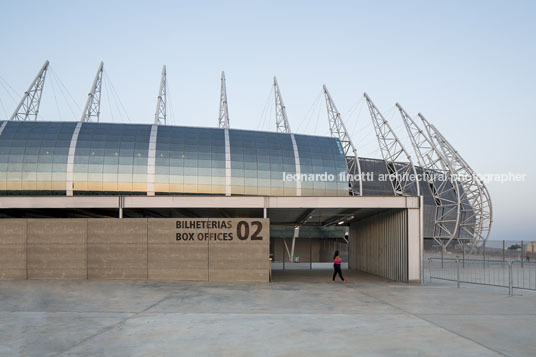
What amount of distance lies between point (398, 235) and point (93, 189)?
31.3m

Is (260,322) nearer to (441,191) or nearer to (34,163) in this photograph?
(34,163)

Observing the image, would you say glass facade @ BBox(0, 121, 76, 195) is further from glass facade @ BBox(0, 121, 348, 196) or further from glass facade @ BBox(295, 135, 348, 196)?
glass facade @ BBox(295, 135, 348, 196)

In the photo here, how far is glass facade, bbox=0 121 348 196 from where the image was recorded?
148 feet

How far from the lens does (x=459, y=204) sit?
278ft

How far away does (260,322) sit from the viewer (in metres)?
12.5

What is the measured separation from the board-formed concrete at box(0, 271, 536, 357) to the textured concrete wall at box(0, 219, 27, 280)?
3918mm

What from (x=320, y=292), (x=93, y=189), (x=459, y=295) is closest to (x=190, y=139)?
(x=93, y=189)

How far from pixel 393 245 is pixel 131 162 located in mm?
28597

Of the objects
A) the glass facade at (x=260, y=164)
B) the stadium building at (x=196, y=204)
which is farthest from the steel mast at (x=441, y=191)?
the glass facade at (x=260, y=164)

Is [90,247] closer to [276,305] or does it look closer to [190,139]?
[276,305]

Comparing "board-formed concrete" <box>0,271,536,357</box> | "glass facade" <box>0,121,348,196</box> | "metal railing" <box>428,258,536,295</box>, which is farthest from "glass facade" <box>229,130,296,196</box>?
"board-formed concrete" <box>0,271,536,357</box>

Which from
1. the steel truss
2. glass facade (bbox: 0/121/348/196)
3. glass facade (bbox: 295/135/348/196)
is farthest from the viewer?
the steel truss

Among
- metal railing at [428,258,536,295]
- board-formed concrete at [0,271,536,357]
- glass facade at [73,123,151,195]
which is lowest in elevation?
metal railing at [428,258,536,295]

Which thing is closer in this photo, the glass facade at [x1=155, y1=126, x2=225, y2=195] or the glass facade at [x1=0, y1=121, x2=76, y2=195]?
the glass facade at [x1=0, y1=121, x2=76, y2=195]
